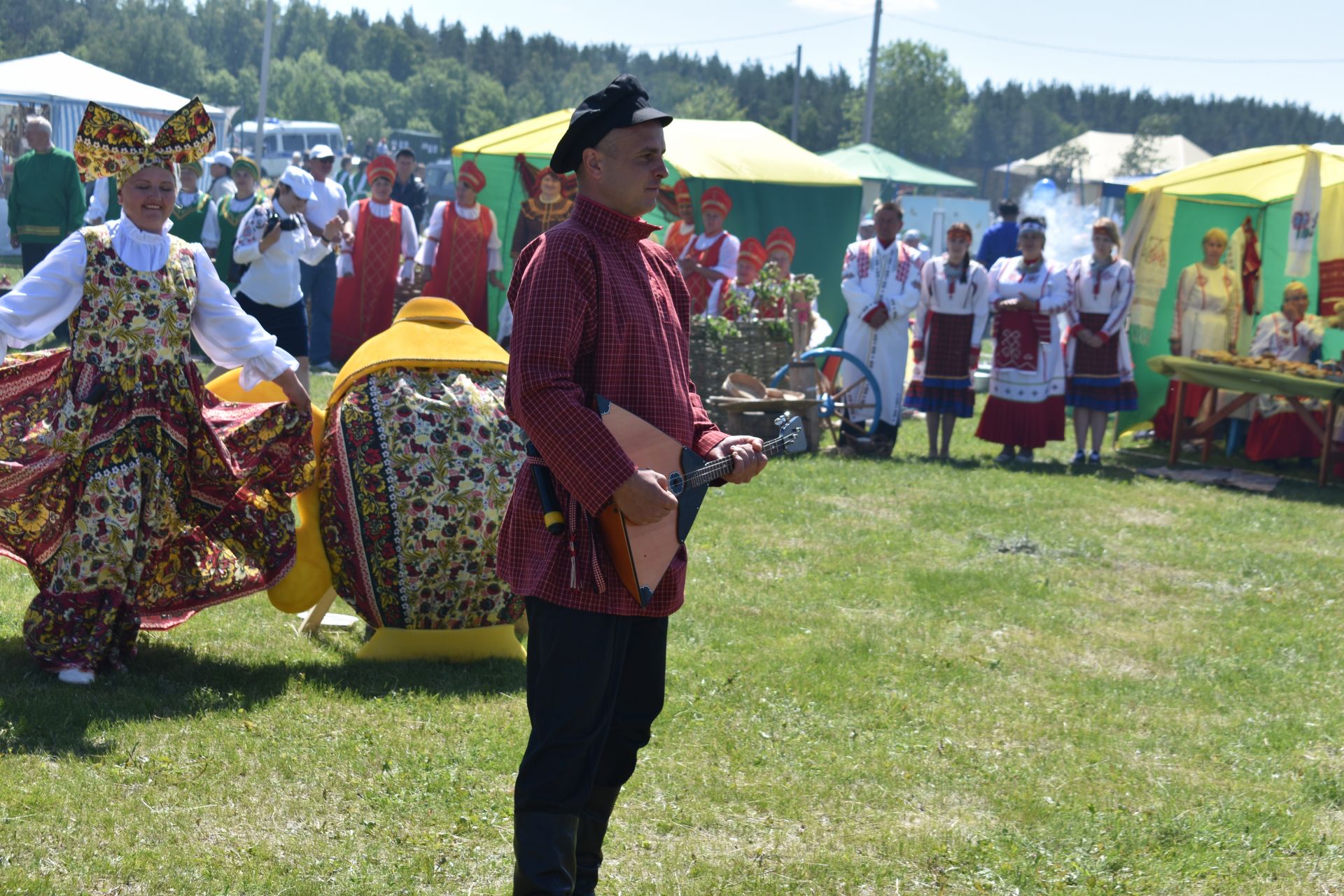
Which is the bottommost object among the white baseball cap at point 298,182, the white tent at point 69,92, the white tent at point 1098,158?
the white baseball cap at point 298,182

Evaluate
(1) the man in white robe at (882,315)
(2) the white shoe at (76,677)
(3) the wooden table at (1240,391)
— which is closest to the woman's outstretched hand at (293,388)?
(2) the white shoe at (76,677)

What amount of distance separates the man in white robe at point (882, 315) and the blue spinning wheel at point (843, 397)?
21 mm

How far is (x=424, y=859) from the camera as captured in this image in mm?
3605

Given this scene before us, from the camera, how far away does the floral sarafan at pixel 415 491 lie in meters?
4.82

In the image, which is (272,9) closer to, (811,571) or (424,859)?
(811,571)

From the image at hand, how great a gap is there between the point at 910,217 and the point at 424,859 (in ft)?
107

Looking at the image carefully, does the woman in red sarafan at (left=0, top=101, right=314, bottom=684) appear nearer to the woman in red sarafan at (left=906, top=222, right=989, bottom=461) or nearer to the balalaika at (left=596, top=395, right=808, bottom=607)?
the balalaika at (left=596, top=395, right=808, bottom=607)

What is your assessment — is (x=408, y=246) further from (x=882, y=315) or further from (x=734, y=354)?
(x=882, y=315)

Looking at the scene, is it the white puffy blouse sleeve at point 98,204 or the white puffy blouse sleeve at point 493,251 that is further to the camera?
the white puffy blouse sleeve at point 493,251

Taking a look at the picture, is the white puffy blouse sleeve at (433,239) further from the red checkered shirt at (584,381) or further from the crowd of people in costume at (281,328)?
the red checkered shirt at (584,381)

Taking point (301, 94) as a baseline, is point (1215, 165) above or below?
below

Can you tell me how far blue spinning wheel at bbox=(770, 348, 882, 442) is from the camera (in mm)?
10891

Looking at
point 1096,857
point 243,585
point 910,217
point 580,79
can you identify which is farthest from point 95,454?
point 580,79

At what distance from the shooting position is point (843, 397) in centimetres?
1109
